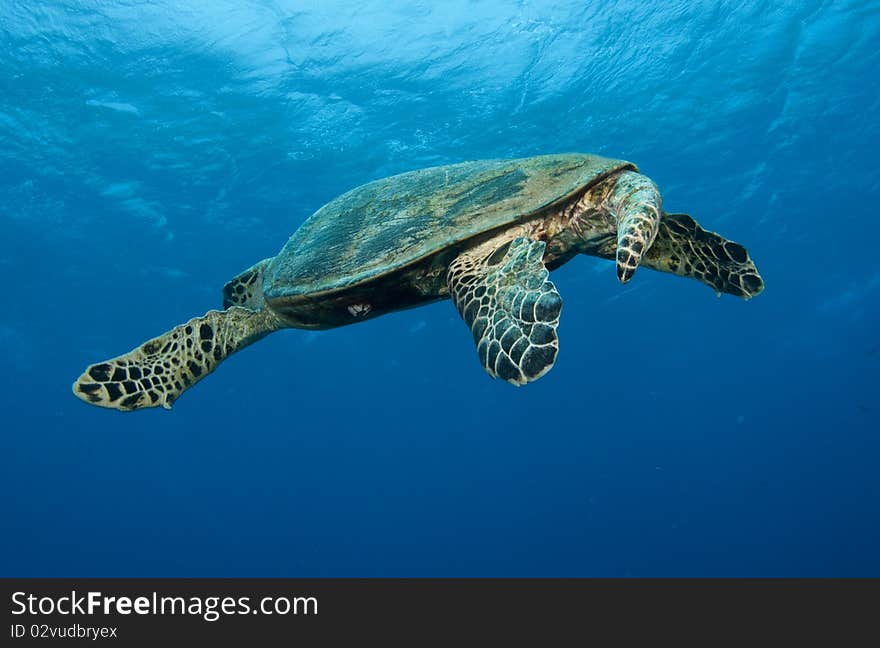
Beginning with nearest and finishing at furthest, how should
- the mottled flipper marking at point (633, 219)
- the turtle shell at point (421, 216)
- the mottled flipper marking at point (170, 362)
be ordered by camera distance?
the mottled flipper marking at point (633, 219)
the turtle shell at point (421, 216)
the mottled flipper marking at point (170, 362)

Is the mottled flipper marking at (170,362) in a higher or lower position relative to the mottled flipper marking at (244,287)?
lower

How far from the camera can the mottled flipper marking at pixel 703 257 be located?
484 cm

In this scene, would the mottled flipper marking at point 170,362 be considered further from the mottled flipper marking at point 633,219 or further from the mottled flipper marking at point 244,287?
the mottled flipper marking at point 633,219

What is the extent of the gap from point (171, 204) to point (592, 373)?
34268 mm

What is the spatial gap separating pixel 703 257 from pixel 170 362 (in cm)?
498

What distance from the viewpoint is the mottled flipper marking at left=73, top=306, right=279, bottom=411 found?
4730mm

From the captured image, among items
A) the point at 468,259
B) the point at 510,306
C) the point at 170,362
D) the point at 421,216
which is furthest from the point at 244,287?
the point at 510,306

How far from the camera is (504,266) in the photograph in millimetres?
4020

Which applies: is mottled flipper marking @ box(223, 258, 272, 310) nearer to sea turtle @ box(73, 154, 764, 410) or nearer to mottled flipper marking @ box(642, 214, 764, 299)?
sea turtle @ box(73, 154, 764, 410)

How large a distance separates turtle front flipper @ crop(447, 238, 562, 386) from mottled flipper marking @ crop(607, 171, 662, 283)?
0.53m

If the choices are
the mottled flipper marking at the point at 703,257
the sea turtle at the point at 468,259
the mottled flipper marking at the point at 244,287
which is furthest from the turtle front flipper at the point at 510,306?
the mottled flipper marking at the point at 244,287

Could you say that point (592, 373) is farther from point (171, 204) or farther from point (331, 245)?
point (331, 245)

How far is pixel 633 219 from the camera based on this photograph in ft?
12.4

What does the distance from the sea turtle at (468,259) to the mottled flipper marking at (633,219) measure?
0.04ft
